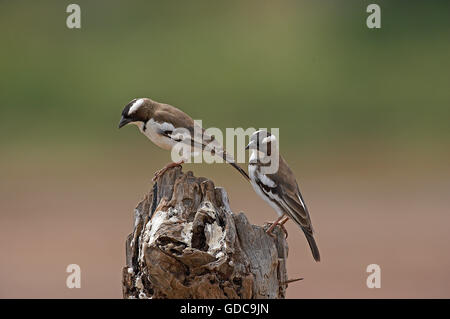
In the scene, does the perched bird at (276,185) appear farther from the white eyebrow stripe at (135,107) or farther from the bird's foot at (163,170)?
the white eyebrow stripe at (135,107)

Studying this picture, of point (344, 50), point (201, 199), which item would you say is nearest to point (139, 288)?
point (201, 199)

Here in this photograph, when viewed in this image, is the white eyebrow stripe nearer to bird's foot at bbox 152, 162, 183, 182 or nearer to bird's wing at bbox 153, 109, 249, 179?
bird's wing at bbox 153, 109, 249, 179

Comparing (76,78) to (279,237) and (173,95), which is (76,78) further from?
(279,237)

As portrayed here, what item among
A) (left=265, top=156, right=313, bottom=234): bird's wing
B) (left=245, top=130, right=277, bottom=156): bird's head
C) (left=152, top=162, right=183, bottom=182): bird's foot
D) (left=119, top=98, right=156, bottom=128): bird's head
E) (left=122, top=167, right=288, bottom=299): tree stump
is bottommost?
(left=122, top=167, right=288, bottom=299): tree stump

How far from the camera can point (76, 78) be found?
20891 mm

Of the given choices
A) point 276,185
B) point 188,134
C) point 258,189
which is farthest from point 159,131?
point 276,185

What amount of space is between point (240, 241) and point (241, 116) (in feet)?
45.2

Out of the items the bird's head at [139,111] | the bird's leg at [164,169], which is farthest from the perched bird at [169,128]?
the bird's leg at [164,169]

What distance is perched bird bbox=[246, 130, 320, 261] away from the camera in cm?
708

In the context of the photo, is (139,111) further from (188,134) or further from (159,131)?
(188,134)

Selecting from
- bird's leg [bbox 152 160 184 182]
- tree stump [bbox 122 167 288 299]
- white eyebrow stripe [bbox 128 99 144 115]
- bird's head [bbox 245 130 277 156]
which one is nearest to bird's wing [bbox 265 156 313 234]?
bird's head [bbox 245 130 277 156]

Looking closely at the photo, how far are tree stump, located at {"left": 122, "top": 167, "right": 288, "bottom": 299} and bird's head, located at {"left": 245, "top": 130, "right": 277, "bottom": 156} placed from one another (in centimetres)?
172

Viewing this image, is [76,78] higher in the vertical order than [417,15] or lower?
lower

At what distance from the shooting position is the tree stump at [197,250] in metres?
5.12
